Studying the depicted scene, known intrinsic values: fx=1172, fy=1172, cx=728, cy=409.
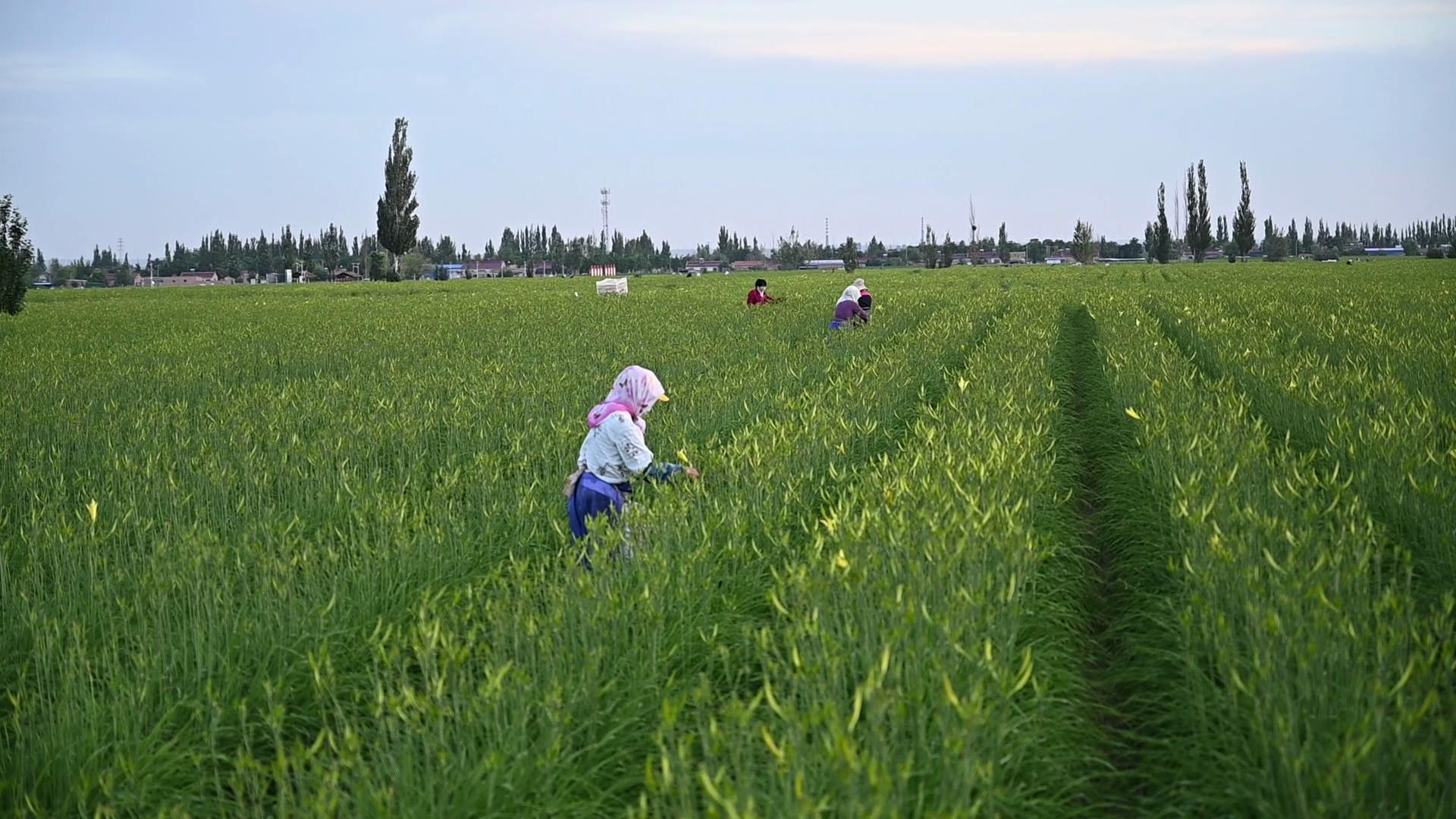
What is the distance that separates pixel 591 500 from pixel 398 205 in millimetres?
79004

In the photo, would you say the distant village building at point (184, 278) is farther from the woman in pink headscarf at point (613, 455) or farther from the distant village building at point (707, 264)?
the woman in pink headscarf at point (613, 455)

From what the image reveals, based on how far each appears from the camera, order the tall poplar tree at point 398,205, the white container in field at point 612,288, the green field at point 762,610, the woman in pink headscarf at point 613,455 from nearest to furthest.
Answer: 1. the green field at point 762,610
2. the woman in pink headscarf at point 613,455
3. the white container in field at point 612,288
4. the tall poplar tree at point 398,205

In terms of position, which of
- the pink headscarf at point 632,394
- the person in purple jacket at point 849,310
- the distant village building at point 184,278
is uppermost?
the distant village building at point 184,278

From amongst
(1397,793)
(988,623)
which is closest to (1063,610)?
(988,623)

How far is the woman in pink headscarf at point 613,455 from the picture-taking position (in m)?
6.27

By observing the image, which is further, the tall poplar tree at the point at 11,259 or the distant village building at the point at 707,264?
the distant village building at the point at 707,264

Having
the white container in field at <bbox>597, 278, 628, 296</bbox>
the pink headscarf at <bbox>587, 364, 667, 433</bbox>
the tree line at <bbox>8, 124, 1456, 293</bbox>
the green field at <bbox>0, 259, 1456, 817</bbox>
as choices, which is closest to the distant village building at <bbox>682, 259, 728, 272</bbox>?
the tree line at <bbox>8, 124, 1456, 293</bbox>

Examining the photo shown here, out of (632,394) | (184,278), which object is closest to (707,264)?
(184,278)

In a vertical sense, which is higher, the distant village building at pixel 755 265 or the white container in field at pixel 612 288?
the distant village building at pixel 755 265

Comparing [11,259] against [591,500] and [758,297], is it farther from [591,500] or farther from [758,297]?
[591,500]

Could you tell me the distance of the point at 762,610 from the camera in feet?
18.2

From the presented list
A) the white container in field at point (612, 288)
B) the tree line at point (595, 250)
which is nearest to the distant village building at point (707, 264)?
the tree line at point (595, 250)

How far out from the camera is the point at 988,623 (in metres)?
4.20

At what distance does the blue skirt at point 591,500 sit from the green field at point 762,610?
315 mm
